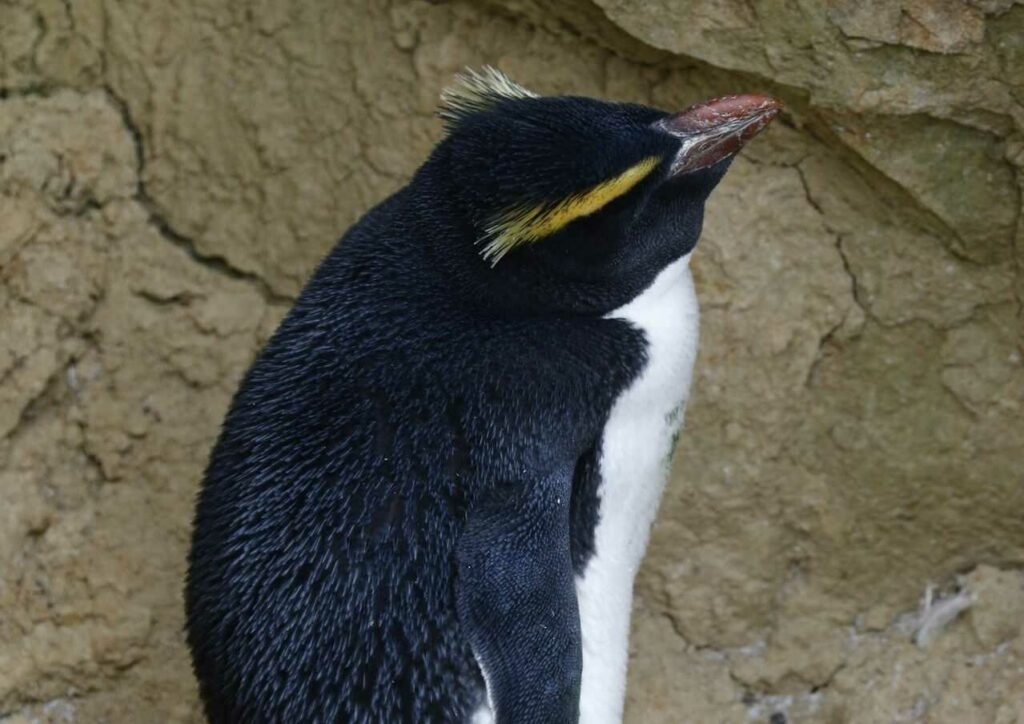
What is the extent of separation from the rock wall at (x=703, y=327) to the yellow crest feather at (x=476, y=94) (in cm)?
53

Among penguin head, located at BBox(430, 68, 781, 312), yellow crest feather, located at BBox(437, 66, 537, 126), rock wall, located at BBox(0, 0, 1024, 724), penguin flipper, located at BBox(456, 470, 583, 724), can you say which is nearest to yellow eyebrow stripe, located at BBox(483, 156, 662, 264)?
penguin head, located at BBox(430, 68, 781, 312)

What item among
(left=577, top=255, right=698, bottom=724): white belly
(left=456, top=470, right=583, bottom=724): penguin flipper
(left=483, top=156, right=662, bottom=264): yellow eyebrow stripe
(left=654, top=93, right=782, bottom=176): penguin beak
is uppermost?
A: (left=654, top=93, right=782, bottom=176): penguin beak

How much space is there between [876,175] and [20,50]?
1.53 m

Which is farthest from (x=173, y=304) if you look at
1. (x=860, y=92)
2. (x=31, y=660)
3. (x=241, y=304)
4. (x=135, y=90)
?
(x=860, y=92)

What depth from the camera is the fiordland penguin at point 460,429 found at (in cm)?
220

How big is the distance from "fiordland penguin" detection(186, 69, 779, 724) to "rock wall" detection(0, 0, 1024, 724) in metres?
0.64

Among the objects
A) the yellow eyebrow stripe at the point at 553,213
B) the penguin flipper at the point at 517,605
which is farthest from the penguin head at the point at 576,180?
the penguin flipper at the point at 517,605

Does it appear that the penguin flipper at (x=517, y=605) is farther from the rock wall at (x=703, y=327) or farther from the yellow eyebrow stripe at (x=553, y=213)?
the rock wall at (x=703, y=327)

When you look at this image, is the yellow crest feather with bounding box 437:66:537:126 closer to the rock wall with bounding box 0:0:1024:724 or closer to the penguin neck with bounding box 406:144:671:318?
the penguin neck with bounding box 406:144:671:318

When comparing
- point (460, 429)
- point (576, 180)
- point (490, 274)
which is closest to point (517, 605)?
point (460, 429)

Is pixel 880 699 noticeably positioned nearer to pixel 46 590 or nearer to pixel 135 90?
pixel 46 590

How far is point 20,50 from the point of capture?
2.91 meters

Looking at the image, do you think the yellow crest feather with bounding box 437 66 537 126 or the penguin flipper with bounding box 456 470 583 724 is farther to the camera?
the yellow crest feather with bounding box 437 66 537 126

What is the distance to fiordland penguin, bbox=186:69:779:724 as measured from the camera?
2195 mm
